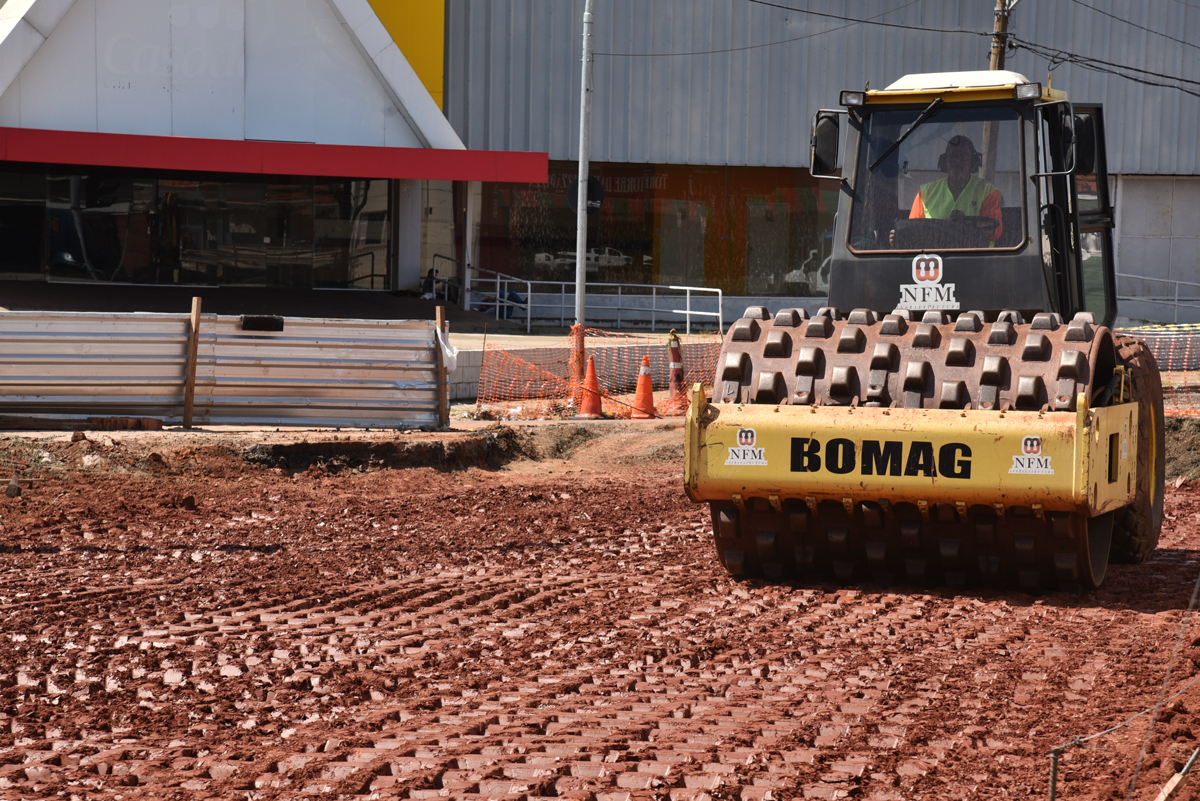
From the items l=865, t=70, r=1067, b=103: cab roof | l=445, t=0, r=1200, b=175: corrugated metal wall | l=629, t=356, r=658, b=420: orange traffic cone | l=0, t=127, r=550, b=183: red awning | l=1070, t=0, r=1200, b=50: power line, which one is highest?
l=1070, t=0, r=1200, b=50: power line

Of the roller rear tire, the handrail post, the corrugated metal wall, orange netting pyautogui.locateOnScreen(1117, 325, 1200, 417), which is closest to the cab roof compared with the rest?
the roller rear tire

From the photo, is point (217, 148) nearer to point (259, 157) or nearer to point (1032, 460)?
point (259, 157)

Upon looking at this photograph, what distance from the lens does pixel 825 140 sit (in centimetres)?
838

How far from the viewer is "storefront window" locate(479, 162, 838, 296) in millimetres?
33062

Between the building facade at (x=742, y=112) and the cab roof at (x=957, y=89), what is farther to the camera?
the building facade at (x=742, y=112)

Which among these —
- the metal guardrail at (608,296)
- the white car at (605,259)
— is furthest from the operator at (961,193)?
the white car at (605,259)

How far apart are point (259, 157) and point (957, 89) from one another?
18105mm

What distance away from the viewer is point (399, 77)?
25.3 meters

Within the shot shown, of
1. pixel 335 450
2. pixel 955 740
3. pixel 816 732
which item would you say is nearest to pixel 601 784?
pixel 816 732

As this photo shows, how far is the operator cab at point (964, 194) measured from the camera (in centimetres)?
809

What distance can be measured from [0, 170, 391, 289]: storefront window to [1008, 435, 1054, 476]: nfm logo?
2402 cm

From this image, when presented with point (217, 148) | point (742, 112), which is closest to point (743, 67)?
point (742, 112)

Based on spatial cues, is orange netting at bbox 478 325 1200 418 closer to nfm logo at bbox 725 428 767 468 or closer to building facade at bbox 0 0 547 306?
building facade at bbox 0 0 547 306

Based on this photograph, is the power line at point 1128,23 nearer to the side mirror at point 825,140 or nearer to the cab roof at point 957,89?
the cab roof at point 957,89
